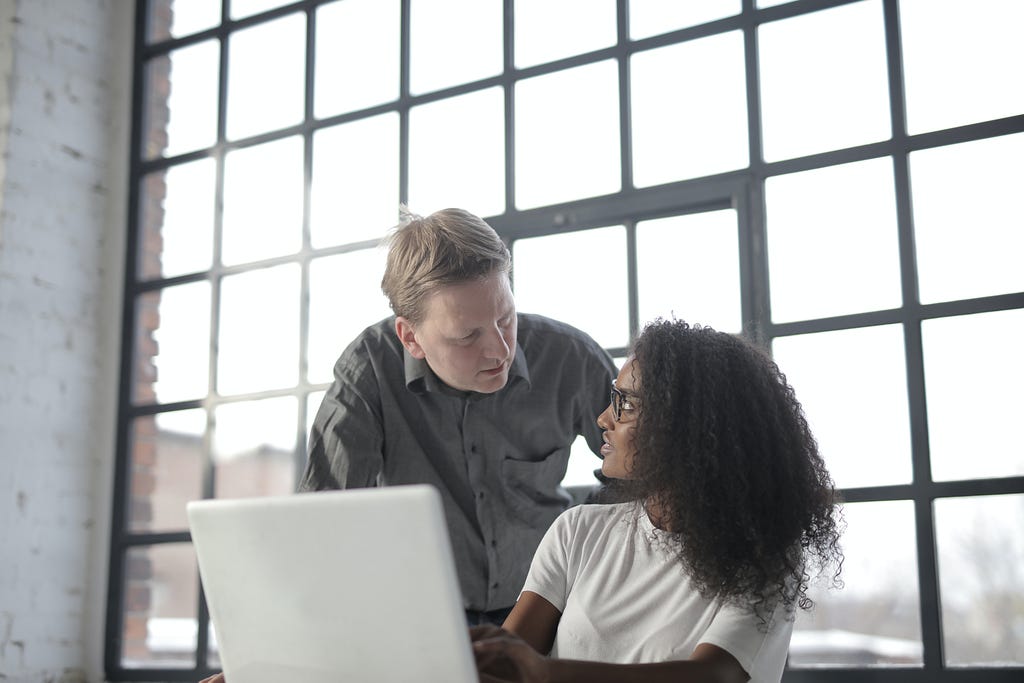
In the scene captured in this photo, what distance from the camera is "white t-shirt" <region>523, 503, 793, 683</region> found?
4.18 feet

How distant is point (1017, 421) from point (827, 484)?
0.82 metres

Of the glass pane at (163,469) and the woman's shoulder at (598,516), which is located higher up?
the glass pane at (163,469)

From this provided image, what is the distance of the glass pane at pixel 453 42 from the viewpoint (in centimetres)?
284

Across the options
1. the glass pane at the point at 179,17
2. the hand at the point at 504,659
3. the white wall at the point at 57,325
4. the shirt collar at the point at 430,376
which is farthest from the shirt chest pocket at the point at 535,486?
the glass pane at the point at 179,17

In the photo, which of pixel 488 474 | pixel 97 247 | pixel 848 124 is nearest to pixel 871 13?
pixel 848 124

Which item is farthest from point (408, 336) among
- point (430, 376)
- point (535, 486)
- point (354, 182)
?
point (354, 182)

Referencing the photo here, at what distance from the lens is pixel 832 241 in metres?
2.28

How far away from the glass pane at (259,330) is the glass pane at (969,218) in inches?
66.7

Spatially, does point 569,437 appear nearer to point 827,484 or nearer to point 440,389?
point 440,389

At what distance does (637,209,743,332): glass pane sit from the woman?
36.1 inches

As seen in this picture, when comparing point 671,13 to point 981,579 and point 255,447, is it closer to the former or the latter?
point 981,579

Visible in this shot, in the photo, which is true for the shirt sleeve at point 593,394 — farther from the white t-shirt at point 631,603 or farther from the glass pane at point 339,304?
the glass pane at point 339,304

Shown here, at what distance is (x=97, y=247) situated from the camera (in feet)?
11.2

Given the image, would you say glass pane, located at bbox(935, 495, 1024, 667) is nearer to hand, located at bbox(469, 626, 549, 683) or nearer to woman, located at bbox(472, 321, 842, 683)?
woman, located at bbox(472, 321, 842, 683)
